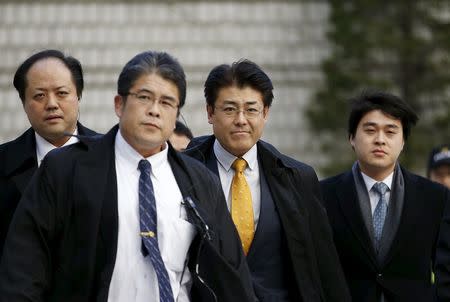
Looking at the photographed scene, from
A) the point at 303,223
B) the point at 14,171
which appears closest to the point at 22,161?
the point at 14,171

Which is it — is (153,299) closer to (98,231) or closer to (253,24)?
(98,231)

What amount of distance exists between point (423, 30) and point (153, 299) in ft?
49.6

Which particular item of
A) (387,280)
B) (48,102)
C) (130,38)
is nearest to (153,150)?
(48,102)

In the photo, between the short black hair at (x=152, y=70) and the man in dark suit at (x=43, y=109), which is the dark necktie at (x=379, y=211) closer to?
the man in dark suit at (x=43, y=109)

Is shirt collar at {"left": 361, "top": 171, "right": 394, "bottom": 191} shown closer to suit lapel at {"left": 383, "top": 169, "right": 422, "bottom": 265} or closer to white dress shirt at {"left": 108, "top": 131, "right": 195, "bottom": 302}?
suit lapel at {"left": 383, "top": 169, "right": 422, "bottom": 265}

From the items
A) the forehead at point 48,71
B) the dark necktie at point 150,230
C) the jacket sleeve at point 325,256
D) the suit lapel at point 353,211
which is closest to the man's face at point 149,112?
the dark necktie at point 150,230

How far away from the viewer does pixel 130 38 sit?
60.8 feet

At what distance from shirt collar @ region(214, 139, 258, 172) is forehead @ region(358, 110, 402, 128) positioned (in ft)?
3.62

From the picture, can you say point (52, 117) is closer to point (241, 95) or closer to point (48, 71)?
point (48, 71)

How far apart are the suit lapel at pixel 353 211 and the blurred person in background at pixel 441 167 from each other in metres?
2.30

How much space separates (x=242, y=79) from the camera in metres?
6.34

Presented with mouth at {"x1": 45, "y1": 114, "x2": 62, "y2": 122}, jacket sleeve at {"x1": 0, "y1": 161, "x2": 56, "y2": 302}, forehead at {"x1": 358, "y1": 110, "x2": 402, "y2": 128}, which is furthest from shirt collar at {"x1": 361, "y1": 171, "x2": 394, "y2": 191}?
jacket sleeve at {"x1": 0, "y1": 161, "x2": 56, "y2": 302}

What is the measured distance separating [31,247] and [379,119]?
118 inches

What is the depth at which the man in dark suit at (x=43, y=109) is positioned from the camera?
608cm
